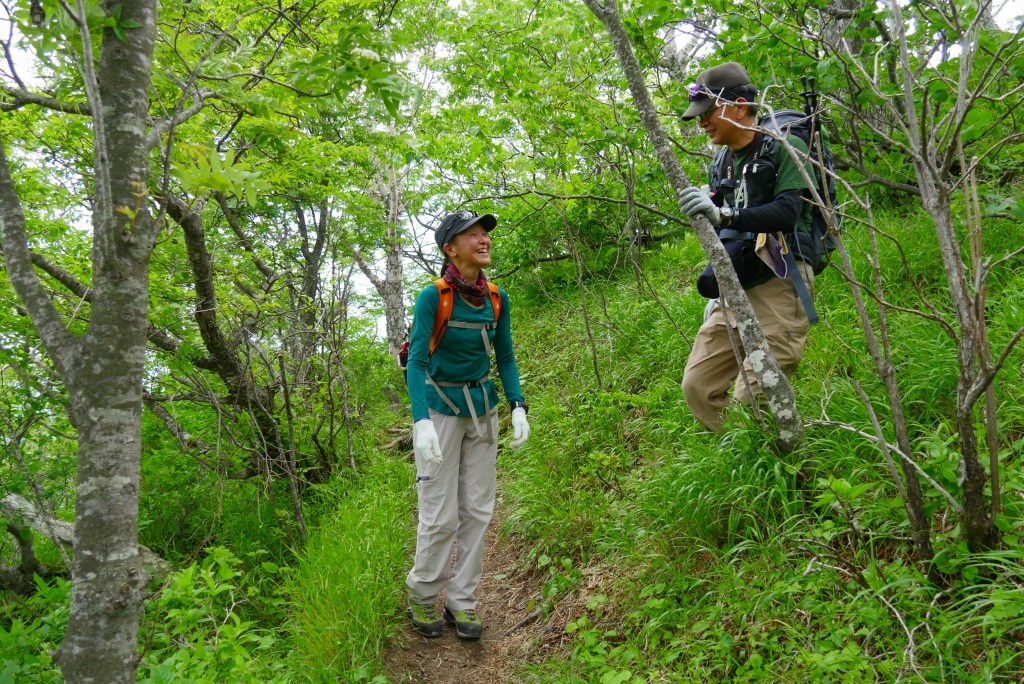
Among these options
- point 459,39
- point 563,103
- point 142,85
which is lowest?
point 142,85

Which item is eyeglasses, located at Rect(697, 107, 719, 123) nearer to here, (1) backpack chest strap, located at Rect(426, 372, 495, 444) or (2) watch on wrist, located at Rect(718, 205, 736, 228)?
(2) watch on wrist, located at Rect(718, 205, 736, 228)

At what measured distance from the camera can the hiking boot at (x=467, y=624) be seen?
3920 millimetres

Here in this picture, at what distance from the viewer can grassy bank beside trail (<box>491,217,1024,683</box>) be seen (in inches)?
89.7

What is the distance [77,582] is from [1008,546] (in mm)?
3063

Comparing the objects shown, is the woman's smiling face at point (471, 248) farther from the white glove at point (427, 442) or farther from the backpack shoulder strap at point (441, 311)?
the white glove at point (427, 442)

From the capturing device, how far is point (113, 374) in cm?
164

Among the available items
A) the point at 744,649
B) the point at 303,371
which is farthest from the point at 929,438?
the point at 303,371

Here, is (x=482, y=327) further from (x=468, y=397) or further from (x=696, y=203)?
(x=696, y=203)

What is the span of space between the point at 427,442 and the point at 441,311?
0.78m

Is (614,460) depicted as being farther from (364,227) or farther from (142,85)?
(364,227)

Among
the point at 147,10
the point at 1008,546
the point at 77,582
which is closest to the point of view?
the point at 77,582

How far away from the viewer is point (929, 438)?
3.11 metres

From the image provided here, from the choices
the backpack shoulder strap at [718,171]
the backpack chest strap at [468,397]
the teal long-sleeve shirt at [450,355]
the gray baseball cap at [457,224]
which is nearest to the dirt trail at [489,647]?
the backpack chest strap at [468,397]

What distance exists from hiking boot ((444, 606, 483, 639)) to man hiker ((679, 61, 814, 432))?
6.34 feet
